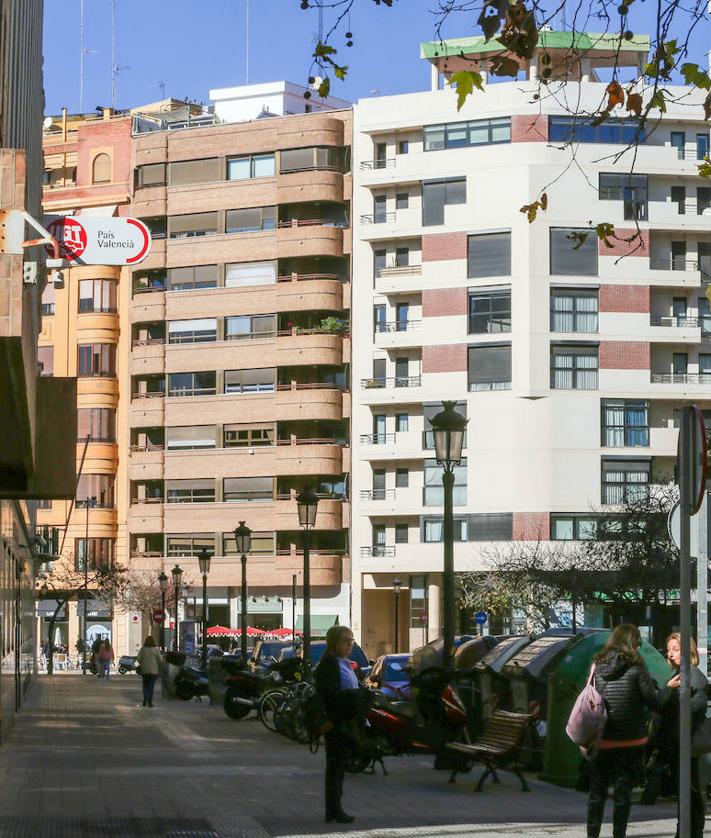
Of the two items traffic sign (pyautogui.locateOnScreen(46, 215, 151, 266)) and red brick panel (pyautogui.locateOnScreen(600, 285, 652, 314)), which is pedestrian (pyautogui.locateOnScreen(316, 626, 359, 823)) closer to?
traffic sign (pyautogui.locateOnScreen(46, 215, 151, 266))

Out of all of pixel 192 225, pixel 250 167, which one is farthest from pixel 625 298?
pixel 192 225

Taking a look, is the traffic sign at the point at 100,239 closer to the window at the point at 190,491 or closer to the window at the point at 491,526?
the window at the point at 491,526

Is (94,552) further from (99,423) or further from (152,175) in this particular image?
(152,175)

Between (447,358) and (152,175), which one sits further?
(152,175)

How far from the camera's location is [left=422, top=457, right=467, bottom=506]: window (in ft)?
248

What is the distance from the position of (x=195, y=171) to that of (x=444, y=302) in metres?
18.9

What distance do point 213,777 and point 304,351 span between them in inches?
2552

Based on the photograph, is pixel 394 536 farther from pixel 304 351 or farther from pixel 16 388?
pixel 16 388

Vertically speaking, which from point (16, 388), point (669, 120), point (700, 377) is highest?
point (669, 120)

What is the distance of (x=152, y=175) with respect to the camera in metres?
91.1

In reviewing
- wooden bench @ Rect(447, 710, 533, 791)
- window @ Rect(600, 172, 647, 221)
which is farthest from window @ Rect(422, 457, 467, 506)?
wooden bench @ Rect(447, 710, 533, 791)

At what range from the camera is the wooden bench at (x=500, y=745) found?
17062 mm

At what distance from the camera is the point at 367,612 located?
82.0m

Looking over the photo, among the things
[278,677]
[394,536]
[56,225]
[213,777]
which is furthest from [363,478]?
[56,225]
